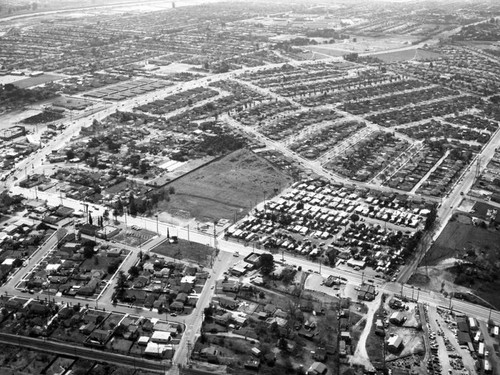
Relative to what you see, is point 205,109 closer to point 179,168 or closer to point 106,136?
point 106,136

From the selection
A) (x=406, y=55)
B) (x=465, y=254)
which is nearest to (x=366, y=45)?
(x=406, y=55)

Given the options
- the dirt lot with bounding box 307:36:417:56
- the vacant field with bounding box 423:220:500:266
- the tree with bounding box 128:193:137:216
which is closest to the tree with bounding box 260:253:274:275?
the vacant field with bounding box 423:220:500:266

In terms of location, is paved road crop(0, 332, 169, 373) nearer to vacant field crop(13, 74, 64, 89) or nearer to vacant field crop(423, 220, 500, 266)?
vacant field crop(423, 220, 500, 266)

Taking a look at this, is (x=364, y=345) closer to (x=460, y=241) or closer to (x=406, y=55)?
(x=460, y=241)

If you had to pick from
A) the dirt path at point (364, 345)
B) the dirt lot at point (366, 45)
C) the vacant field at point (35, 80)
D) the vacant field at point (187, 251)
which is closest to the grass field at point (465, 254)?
the dirt path at point (364, 345)

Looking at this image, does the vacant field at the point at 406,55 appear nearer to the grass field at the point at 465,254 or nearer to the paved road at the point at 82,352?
the grass field at the point at 465,254

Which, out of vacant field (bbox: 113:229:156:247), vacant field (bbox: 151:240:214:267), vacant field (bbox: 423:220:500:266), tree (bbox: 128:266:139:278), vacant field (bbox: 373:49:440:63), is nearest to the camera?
tree (bbox: 128:266:139:278)

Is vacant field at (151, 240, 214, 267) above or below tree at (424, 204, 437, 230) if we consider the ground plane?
below
